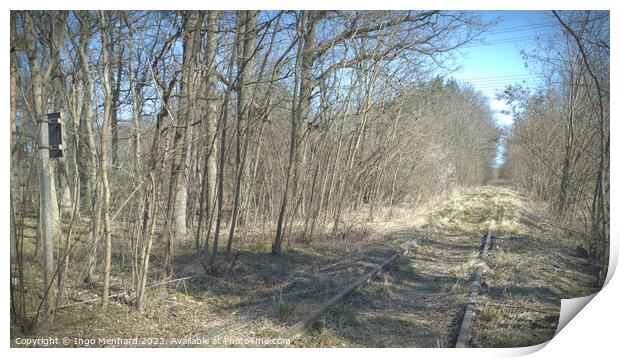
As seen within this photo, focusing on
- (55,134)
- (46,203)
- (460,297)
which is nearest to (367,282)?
(460,297)

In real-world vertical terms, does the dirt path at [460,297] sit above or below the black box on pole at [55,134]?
below

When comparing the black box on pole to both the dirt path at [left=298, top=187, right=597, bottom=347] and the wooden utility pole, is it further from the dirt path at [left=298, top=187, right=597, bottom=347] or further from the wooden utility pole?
the dirt path at [left=298, top=187, right=597, bottom=347]

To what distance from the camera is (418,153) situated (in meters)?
16.7

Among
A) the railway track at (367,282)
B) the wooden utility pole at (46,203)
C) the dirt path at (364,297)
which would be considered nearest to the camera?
the wooden utility pole at (46,203)

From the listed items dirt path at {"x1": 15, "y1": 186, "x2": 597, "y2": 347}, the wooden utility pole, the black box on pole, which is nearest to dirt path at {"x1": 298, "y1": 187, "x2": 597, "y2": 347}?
dirt path at {"x1": 15, "y1": 186, "x2": 597, "y2": 347}

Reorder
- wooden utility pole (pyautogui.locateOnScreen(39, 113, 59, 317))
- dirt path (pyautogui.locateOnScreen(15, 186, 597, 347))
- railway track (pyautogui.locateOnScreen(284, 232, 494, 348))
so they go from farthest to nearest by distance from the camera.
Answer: dirt path (pyautogui.locateOnScreen(15, 186, 597, 347)), railway track (pyautogui.locateOnScreen(284, 232, 494, 348)), wooden utility pole (pyautogui.locateOnScreen(39, 113, 59, 317))

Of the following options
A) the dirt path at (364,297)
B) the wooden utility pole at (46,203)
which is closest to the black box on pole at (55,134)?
the wooden utility pole at (46,203)

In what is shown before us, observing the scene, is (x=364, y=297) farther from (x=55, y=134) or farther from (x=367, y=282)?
(x=55, y=134)

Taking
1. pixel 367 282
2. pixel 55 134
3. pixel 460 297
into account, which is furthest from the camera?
pixel 367 282

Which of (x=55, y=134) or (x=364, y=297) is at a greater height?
(x=55, y=134)

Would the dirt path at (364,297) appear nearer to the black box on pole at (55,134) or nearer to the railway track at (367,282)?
the railway track at (367,282)

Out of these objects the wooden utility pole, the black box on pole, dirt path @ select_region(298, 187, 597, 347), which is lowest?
dirt path @ select_region(298, 187, 597, 347)

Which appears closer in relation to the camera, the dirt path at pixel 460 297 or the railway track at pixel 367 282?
the railway track at pixel 367 282

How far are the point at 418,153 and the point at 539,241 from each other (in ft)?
24.0
